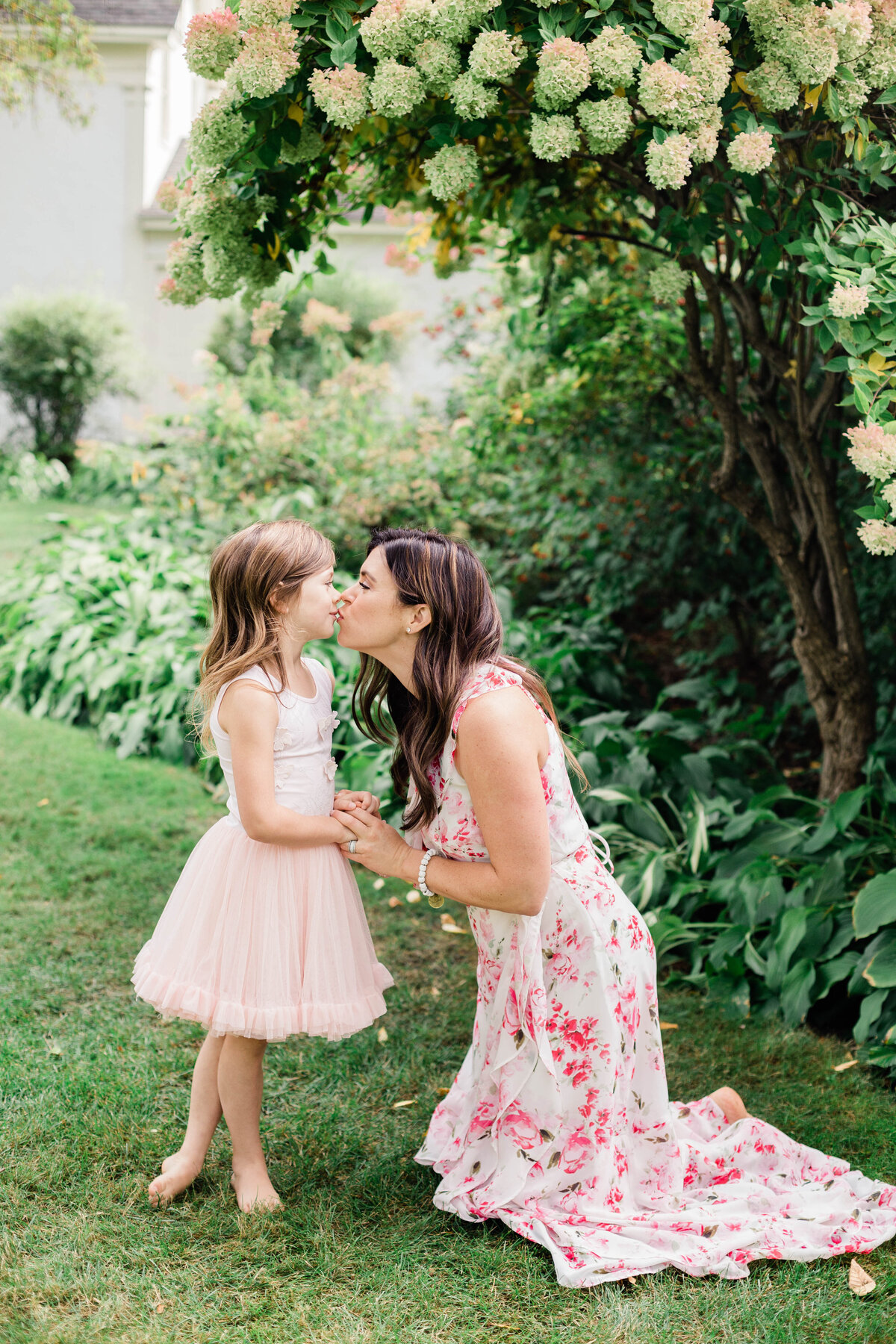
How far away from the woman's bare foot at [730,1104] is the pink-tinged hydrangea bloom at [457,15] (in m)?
2.44

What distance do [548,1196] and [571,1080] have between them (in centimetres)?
24

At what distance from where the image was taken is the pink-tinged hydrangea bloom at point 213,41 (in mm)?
2418

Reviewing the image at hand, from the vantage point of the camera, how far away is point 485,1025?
236cm

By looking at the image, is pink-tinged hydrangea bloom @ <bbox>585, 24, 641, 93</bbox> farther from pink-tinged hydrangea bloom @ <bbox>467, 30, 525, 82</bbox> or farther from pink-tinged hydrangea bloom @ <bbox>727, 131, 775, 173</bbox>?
pink-tinged hydrangea bloom @ <bbox>727, 131, 775, 173</bbox>

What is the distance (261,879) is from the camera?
221 cm

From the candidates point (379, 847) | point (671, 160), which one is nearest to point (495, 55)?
point (671, 160)

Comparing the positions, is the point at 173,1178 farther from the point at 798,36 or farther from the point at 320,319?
the point at 320,319

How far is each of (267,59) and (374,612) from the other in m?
1.21

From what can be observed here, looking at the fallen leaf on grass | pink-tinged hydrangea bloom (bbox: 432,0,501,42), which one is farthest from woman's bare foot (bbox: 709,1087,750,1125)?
pink-tinged hydrangea bloom (bbox: 432,0,501,42)

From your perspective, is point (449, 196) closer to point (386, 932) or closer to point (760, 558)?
point (386, 932)

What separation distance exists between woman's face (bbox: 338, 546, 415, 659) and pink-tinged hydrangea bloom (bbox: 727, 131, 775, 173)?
3.88ft

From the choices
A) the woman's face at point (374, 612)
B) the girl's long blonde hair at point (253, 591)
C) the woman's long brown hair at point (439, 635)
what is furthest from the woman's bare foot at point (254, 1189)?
the woman's face at point (374, 612)

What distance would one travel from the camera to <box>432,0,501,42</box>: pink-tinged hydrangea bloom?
229cm

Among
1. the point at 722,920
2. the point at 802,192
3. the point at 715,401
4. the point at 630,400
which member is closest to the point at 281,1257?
the point at 722,920
